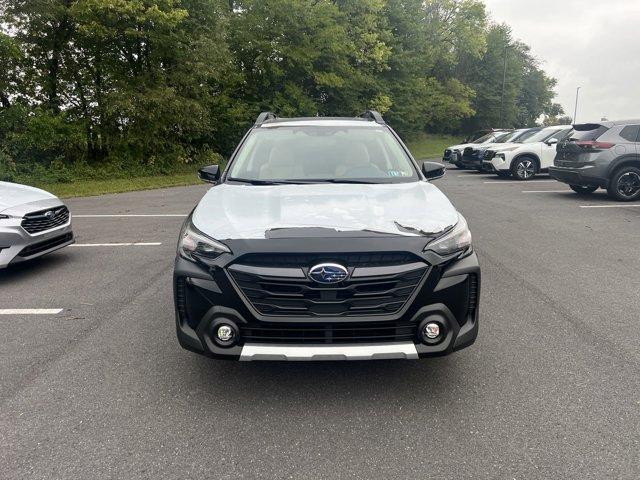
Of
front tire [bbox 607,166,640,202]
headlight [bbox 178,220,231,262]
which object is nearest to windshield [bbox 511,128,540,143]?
front tire [bbox 607,166,640,202]

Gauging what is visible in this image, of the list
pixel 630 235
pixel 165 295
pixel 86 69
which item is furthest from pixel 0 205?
pixel 86 69

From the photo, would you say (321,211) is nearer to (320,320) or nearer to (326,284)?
(326,284)

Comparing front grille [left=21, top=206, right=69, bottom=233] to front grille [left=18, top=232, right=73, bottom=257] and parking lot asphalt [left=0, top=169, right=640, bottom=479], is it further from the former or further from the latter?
parking lot asphalt [left=0, top=169, right=640, bottom=479]

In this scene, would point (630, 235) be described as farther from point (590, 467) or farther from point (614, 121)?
point (590, 467)

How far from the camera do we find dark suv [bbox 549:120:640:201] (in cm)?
1055

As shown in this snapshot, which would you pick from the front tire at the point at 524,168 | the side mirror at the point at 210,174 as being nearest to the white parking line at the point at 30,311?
the side mirror at the point at 210,174

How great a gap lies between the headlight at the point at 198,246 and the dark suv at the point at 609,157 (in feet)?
33.4

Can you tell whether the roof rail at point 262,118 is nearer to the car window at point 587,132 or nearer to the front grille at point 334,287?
the front grille at point 334,287

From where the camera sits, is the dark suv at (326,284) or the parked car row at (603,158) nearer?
the dark suv at (326,284)

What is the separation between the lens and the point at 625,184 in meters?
10.8

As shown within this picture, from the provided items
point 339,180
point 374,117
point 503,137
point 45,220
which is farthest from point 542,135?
point 45,220

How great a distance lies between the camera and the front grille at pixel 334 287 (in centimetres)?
275

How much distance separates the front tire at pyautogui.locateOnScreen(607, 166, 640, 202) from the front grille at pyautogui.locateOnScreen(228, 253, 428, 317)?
993 cm

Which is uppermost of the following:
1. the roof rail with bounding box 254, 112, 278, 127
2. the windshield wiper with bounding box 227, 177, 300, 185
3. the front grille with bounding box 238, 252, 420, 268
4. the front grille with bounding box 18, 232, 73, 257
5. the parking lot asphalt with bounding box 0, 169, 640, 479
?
the roof rail with bounding box 254, 112, 278, 127
